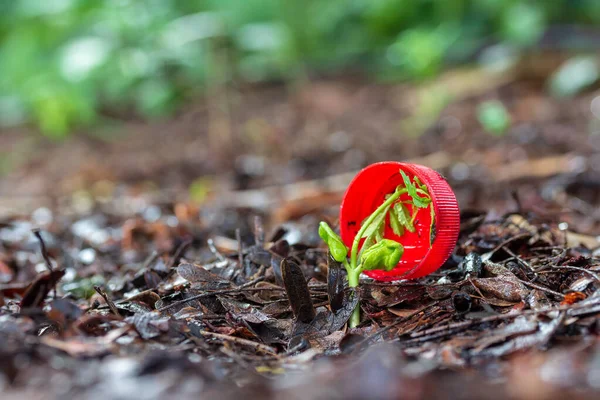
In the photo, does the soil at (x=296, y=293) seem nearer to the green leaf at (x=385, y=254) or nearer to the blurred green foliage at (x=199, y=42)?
the green leaf at (x=385, y=254)

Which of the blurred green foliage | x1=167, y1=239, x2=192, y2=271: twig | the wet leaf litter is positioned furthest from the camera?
the blurred green foliage

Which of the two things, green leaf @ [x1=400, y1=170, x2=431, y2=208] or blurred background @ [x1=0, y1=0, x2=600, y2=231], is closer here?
green leaf @ [x1=400, y1=170, x2=431, y2=208]

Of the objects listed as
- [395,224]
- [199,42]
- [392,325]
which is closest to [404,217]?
[395,224]

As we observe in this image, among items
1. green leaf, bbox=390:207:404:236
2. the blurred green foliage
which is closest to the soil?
green leaf, bbox=390:207:404:236

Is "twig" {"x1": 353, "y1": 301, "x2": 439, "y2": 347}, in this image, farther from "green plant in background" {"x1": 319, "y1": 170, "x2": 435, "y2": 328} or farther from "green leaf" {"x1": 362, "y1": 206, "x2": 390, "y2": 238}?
"green leaf" {"x1": 362, "y1": 206, "x2": 390, "y2": 238}

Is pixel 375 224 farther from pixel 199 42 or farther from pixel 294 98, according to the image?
pixel 199 42

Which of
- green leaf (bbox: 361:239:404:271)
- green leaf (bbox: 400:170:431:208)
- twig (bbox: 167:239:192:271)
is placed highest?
green leaf (bbox: 400:170:431:208)
